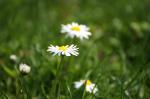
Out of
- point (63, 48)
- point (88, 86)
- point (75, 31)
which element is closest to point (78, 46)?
point (75, 31)

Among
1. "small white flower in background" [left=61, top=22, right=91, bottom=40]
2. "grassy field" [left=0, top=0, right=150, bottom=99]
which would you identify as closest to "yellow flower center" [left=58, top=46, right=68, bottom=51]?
"grassy field" [left=0, top=0, right=150, bottom=99]

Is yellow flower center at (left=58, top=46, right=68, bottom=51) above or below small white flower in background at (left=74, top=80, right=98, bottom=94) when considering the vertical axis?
above

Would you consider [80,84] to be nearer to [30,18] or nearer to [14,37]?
[14,37]

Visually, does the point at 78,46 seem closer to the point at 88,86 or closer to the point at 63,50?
the point at 88,86

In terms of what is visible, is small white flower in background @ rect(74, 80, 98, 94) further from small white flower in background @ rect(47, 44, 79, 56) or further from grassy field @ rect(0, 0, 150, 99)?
small white flower in background @ rect(47, 44, 79, 56)

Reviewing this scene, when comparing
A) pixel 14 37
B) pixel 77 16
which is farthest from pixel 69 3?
pixel 14 37

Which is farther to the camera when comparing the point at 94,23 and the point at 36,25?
the point at 94,23

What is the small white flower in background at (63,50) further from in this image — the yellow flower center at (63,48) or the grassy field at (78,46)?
the grassy field at (78,46)

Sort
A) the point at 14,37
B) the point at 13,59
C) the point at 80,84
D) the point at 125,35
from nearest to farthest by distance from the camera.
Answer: the point at 80,84, the point at 13,59, the point at 14,37, the point at 125,35
